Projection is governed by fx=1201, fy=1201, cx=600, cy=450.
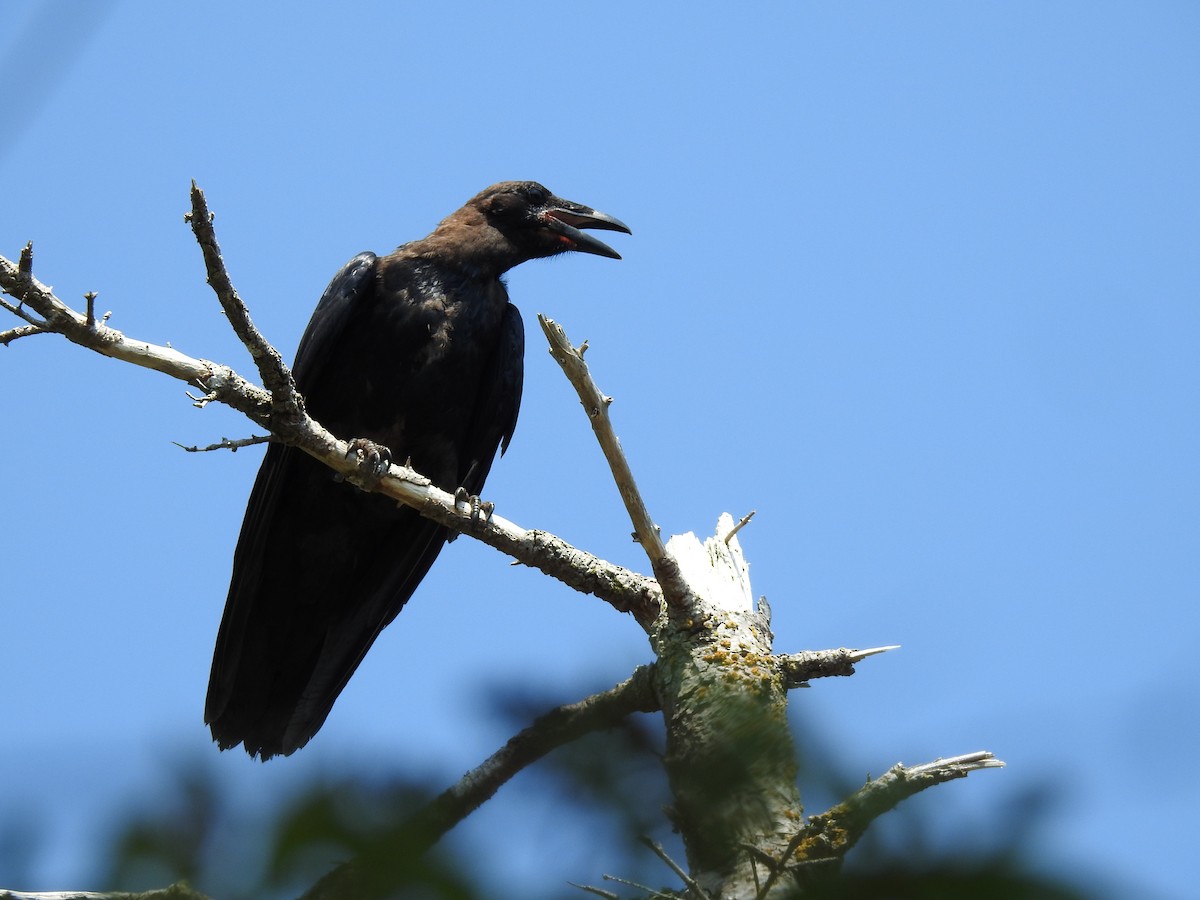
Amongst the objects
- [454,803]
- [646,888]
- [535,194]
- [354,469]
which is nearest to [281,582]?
[354,469]

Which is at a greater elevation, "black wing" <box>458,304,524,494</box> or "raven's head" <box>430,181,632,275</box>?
"raven's head" <box>430,181,632,275</box>

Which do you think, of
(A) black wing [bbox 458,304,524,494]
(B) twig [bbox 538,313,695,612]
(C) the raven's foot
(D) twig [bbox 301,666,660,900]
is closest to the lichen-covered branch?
(C) the raven's foot

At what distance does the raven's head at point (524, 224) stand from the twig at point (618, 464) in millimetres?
2369

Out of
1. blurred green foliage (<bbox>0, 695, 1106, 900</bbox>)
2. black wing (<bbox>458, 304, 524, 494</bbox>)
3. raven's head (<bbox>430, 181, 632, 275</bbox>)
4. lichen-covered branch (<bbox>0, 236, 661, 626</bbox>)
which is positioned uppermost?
raven's head (<bbox>430, 181, 632, 275</bbox>)

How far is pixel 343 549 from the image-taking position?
17.5 feet

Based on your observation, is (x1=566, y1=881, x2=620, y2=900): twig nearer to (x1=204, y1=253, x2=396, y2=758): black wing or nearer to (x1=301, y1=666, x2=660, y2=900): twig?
(x1=301, y1=666, x2=660, y2=900): twig

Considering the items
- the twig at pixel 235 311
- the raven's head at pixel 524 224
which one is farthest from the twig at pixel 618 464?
the raven's head at pixel 524 224

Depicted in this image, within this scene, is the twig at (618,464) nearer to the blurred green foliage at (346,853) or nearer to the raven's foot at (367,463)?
the raven's foot at (367,463)

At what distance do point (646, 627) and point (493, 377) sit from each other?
181cm

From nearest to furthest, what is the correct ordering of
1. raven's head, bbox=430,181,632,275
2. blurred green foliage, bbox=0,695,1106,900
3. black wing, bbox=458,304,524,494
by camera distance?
blurred green foliage, bbox=0,695,1106,900 < black wing, bbox=458,304,524,494 < raven's head, bbox=430,181,632,275

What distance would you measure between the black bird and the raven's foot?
32.7 inches

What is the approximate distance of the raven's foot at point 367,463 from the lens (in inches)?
165

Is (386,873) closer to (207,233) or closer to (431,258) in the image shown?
(207,233)

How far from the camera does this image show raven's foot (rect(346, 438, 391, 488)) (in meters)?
4.20
